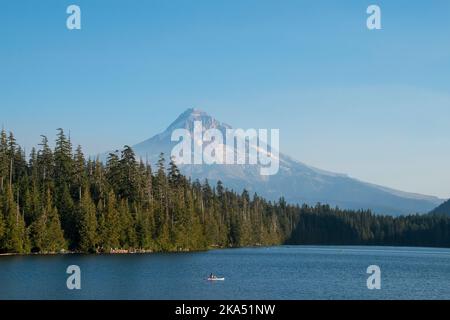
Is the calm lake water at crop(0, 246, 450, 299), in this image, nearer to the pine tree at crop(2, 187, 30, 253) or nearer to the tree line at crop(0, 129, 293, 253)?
the pine tree at crop(2, 187, 30, 253)

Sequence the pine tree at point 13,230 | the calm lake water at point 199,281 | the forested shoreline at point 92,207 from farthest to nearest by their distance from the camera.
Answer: the forested shoreline at point 92,207
the pine tree at point 13,230
the calm lake water at point 199,281

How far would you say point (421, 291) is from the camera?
68.0 metres

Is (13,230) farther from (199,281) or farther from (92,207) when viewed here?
(199,281)

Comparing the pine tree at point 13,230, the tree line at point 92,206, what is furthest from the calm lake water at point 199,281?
the tree line at point 92,206

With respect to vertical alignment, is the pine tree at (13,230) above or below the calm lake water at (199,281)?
above

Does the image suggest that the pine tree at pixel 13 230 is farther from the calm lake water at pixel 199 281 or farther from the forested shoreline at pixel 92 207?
the calm lake water at pixel 199 281

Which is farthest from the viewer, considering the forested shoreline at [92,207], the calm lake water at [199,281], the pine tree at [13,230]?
the forested shoreline at [92,207]

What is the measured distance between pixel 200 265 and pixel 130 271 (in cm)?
1711

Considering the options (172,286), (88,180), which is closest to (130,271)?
(172,286)

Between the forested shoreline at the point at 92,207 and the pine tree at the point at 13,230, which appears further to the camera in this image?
the forested shoreline at the point at 92,207

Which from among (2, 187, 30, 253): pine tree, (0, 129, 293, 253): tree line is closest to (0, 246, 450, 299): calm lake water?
(2, 187, 30, 253): pine tree
